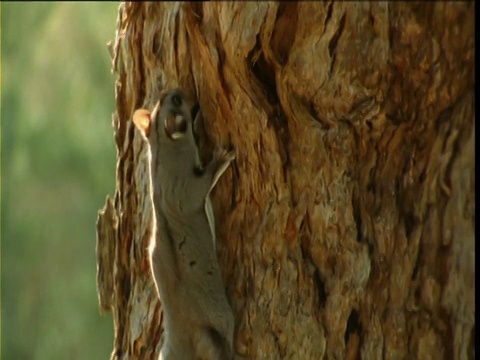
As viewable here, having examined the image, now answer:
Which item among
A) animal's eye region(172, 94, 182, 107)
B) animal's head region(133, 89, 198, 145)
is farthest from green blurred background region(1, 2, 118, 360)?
animal's eye region(172, 94, 182, 107)

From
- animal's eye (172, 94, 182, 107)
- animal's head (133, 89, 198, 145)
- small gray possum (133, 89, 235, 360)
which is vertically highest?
animal's eye (172, 94, 182, 107)

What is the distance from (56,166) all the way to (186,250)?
19.9ft

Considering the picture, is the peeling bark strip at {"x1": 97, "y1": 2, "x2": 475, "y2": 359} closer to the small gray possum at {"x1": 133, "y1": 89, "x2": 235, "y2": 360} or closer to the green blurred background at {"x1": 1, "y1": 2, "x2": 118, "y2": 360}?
the small gray possum at {"x1": 133, "y1": 89, "x2": 235, "y2": 360}

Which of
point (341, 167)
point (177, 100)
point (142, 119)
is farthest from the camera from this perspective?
point (142, 119)

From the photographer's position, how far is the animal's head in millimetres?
3379

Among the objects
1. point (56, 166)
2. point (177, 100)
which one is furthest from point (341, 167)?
point (56, 166)

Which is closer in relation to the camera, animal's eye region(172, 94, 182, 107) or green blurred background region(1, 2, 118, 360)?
animal's eye region(172, 94, 182, 107)

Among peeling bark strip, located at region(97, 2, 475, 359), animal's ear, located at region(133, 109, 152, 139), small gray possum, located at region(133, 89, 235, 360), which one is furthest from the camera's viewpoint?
animal's ear, located at region(133, 109, 152, 139)

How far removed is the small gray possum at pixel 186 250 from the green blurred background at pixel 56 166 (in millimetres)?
5660

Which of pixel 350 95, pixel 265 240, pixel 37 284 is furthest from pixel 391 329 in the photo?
pixel 37 284

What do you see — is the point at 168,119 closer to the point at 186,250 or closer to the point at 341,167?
the point at 186,250

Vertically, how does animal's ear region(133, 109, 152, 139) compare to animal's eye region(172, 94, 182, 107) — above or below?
below

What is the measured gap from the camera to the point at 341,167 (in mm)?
3248

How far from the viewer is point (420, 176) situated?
129 inches
